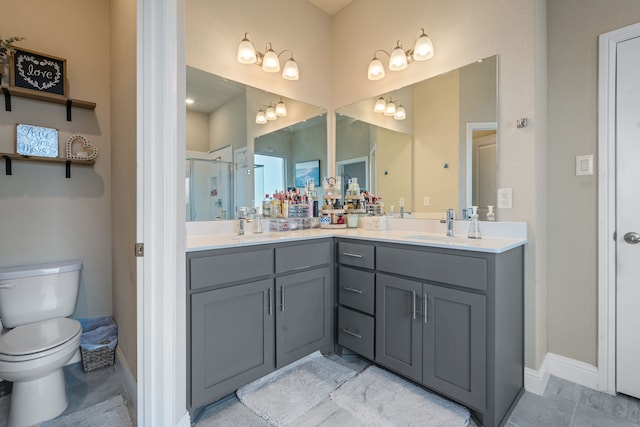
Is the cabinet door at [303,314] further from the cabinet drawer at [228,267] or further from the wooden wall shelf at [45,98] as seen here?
the wooden wall shelf at [45,98]

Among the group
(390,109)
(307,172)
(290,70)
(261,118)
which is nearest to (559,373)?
(390,109)

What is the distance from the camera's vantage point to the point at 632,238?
158cm

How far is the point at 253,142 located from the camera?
226cm

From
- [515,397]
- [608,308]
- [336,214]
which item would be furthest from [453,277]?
[336,214]

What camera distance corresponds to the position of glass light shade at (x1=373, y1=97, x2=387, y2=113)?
2.45 metres

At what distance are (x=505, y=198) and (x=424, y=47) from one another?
1184mm

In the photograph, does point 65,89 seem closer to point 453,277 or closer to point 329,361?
point 329,361

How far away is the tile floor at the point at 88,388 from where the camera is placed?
5.09ft

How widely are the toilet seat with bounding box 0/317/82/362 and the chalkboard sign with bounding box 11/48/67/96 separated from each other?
4.78 ft

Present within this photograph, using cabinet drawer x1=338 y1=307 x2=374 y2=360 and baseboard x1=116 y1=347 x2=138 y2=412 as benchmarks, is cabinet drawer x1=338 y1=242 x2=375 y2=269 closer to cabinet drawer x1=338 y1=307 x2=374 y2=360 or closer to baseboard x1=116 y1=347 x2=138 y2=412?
cabinet drawer x1=338 y1=307 x2=374 y2=360

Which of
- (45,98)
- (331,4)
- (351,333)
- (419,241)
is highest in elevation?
(331,4)

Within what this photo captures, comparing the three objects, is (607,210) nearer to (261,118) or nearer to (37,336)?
(261,118)

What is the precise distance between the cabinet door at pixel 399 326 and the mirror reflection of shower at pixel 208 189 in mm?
1193

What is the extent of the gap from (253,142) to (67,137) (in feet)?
4.11
